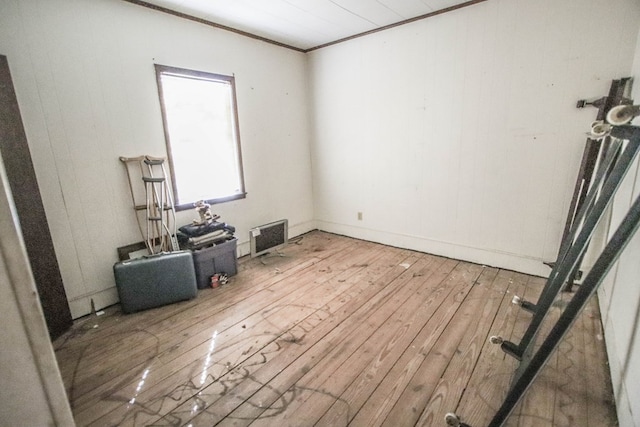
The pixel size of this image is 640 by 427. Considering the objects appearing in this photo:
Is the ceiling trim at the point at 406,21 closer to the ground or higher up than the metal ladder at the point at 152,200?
higher up

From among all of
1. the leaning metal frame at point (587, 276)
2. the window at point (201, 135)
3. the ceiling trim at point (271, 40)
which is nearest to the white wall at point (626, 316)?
the leaning metal frame at point (587, 276)

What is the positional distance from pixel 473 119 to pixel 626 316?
197cm

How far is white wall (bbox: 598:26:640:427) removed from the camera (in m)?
1.27

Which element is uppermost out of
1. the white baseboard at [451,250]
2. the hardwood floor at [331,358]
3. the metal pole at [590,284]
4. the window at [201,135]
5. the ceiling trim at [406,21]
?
the ceiling trim at [406,21]

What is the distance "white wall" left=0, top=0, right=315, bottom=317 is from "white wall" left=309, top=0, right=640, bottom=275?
5.26 ft

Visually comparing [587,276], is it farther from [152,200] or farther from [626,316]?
[152,200]

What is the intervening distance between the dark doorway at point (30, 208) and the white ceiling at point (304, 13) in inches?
51.7

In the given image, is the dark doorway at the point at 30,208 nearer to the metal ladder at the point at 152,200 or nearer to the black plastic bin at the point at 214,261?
the metal ladder at the point at 152,200

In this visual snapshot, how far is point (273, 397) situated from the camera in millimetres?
1562

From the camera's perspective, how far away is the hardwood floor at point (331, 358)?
1.47 metres

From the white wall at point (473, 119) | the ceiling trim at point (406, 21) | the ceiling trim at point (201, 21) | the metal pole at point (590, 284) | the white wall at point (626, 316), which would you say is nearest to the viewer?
the metal pole at point (590, 284)

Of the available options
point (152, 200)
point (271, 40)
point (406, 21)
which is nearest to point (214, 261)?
point (152, 200)

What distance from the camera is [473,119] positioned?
112 inches

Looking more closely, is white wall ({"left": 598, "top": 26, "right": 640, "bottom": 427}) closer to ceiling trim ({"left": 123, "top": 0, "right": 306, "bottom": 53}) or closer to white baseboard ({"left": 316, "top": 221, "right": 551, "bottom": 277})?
white baseboard ({"left": 316, "top": 221, "right": 551, "bottom": 277})
